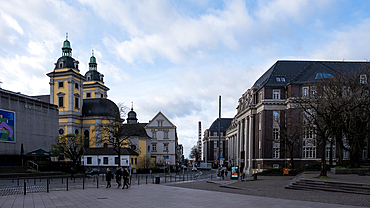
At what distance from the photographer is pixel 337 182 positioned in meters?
23.1

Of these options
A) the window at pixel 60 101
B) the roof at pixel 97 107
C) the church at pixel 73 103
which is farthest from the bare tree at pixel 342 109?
the window at pixel 60 101

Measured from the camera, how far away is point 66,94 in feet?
274

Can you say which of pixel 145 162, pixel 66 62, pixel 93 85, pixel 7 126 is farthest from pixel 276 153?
pixel 93 85

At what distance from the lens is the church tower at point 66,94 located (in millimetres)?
83000

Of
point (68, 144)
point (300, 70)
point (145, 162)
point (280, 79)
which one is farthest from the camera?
point (145, 162)

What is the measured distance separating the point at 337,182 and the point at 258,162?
1562 inches

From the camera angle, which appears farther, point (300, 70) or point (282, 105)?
point (300, 70)

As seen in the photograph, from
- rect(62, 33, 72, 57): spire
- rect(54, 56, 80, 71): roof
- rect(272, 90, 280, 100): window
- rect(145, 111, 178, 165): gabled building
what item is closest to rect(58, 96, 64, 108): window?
rect(54, 56, 80, 71): roof

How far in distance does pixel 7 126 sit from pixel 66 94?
118 feet

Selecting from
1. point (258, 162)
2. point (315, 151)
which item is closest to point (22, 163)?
point (258, 162)

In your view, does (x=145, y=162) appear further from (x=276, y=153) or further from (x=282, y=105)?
(x=282, y=105)

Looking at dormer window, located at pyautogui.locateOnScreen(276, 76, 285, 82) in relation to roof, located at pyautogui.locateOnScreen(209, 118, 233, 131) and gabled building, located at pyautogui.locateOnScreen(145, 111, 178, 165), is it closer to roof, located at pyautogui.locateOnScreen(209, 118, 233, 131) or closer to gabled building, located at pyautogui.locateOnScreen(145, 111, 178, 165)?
gabled building, located at pyautogui.locateOnScreen(145, 111, 178, 165)

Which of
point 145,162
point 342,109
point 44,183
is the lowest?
point 145,162

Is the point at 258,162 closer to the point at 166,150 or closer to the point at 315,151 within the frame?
the point at 315,151
